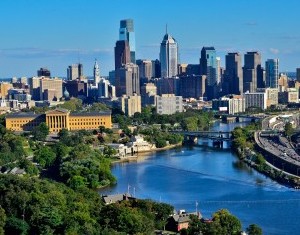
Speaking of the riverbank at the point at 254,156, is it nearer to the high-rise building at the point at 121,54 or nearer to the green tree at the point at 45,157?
the green tree at the point at 45,157

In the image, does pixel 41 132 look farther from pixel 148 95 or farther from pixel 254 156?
pixel 148 95

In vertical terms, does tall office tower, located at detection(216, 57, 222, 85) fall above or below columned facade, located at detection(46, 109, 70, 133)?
above

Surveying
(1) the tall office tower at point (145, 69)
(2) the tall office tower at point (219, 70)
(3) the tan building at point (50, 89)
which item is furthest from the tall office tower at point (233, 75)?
(3) the tan building at point (50, 89)

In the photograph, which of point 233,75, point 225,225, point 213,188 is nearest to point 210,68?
point 233,75

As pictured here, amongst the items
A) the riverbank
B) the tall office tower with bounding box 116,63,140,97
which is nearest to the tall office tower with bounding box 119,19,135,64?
the tall office tower with bounding box 116,63,140,97

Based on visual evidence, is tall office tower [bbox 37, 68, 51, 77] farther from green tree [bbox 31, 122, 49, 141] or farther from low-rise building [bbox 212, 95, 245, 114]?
green tree [bbox 31, 122, 49, 141]

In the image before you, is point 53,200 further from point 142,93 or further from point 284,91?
point 284,91
